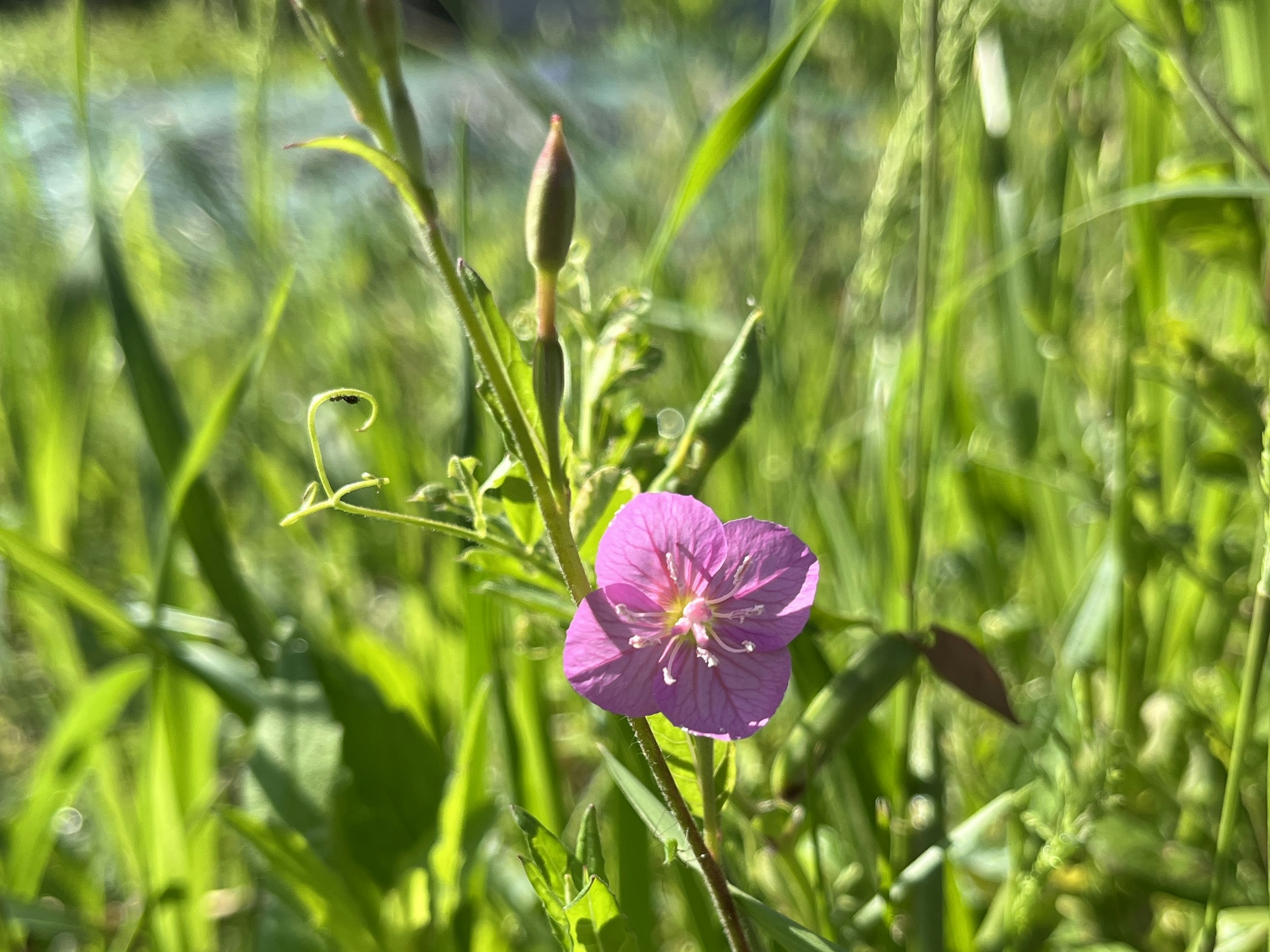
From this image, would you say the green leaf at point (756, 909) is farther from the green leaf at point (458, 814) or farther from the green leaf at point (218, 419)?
the green leaf at point (218, 419)

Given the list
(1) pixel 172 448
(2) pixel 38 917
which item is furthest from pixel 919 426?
(2) pixel 38 917

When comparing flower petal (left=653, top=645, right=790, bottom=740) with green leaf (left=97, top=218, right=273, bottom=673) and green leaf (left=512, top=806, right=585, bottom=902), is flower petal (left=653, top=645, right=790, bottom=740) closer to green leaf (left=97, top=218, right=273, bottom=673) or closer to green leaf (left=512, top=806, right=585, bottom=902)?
green leaf (left=512, top=806, right=585, bottom=902)

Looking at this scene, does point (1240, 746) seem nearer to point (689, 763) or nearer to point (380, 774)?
point (689, 763)

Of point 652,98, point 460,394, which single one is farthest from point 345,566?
point 652,98

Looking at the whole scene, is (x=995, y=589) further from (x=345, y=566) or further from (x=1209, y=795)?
(x=345, y=566)

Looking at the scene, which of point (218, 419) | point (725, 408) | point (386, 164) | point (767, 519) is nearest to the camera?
point (386, 164)

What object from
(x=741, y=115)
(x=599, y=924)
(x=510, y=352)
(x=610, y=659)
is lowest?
(x=599, y=924)

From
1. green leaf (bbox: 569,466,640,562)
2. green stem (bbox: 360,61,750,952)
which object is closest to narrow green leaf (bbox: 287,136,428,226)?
green stem (bbox: 360,61,750,952)
